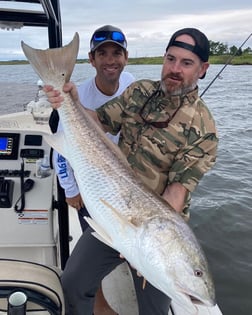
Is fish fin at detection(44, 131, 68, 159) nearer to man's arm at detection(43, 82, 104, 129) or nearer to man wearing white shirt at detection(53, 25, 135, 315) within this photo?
→ man's arm at detection(43, 82, 104, 129)

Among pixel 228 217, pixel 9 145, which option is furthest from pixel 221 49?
pixel 9 145

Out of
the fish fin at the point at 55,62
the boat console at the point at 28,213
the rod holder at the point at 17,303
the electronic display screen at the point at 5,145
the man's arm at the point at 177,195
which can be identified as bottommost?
the boat console at the point at 28,213

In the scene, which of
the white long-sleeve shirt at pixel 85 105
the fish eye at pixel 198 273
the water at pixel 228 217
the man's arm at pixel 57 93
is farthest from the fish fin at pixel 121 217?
the water at pixel 228 217

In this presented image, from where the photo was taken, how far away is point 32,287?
220 centimetres

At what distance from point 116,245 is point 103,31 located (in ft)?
5.93

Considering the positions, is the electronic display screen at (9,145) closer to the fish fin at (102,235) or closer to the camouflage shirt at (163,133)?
the camouflage shirt at (163,133)

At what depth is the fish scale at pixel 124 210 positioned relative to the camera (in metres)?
1.82

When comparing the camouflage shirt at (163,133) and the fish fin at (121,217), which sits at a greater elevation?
the camouflage shirt at (163,133)

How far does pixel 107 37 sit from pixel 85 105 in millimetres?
541

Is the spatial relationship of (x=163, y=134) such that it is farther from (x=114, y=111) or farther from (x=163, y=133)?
(x=114, y=111)

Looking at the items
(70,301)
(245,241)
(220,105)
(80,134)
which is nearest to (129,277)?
(70,301)

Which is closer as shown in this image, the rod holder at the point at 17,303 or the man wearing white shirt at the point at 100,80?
the rod holder at the point at 17,303

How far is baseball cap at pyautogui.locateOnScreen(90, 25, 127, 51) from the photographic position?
121 inches

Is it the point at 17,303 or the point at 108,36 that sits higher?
the point at 108,36
